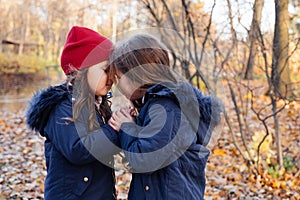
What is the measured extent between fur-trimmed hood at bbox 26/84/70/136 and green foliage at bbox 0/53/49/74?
21452mm

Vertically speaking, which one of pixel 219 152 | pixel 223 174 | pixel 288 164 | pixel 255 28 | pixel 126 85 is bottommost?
pixel 223 174

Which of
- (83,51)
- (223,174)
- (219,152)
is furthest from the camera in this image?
(219,152)

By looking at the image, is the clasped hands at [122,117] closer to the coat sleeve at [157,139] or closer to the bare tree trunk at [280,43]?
the coat sleeve at [157,139]

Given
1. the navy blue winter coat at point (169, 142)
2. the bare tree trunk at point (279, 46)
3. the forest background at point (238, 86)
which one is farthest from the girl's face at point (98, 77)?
the bare tree trunk at point (279, 46)

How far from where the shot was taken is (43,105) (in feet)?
6.40

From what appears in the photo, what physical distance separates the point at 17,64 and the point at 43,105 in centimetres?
2294

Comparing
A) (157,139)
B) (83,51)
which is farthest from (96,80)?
(157,139)

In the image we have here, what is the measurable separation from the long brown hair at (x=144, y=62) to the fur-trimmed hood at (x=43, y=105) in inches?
14.0

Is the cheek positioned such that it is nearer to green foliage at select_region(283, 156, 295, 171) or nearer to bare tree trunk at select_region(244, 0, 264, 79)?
bare tree trunk at select_region(244, 0, 264, 79)

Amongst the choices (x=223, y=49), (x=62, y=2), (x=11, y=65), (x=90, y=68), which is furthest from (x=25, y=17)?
(x=90, y=68)

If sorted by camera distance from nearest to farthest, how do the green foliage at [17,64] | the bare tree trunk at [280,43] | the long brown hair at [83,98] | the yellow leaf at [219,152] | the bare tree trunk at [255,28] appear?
the long brown hair at [83,98], the bare tree trunk at [255,28], the bare tree trunk at [280,43], the yellow leaf at [219,152], the green foliage at [17,64]

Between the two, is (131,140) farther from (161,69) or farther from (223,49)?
(223,49)

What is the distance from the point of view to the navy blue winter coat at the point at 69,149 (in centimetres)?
183

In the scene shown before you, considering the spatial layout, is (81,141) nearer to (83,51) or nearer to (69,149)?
(69,149)
